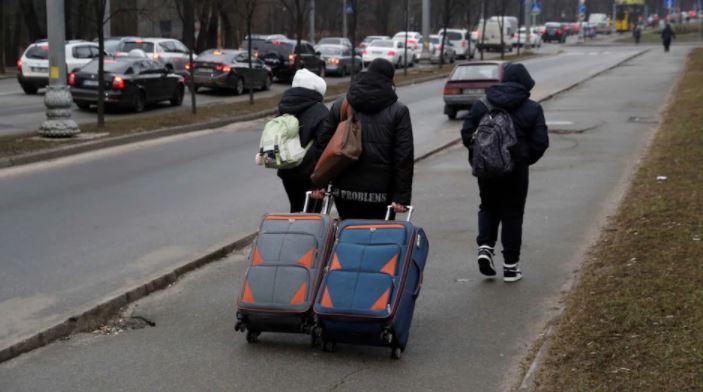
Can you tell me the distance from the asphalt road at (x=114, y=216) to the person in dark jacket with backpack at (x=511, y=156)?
2846 millimetres

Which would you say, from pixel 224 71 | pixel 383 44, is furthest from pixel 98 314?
pixel 383 44

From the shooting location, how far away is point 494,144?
25.0 ft

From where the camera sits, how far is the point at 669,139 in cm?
1684

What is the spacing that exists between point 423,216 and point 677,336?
5.66m

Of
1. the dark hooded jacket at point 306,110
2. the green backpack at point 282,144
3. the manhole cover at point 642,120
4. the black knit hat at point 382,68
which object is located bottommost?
the manhole cover at point 642,120

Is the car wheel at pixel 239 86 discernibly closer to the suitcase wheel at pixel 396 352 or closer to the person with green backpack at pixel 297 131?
the person with green backpack at pixel 297 131

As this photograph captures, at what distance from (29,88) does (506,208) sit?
2602 centimetres

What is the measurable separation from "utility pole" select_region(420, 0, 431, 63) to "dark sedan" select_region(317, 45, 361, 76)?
A: 318 inches

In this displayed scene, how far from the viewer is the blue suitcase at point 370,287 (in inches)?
235

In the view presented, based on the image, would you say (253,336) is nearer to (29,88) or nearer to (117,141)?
(117,141)

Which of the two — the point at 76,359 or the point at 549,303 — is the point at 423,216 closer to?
the point at 549,303

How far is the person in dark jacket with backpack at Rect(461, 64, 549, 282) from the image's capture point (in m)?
7.74

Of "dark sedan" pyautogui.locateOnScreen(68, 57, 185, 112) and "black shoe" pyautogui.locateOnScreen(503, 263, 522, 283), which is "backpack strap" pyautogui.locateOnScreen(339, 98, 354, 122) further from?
"dark sedan" pyautogui.locateOnScreen(68, 57, 185, 112)

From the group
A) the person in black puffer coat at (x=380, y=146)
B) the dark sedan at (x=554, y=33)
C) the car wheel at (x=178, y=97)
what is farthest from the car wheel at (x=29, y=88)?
the dark sedan at (x=554, y=33)
